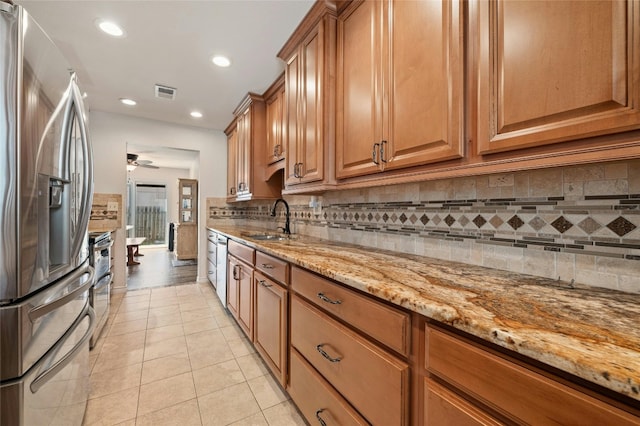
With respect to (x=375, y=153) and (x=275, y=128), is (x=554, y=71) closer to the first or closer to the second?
(x=375, y=153)

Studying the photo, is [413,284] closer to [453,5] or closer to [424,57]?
[424,57]

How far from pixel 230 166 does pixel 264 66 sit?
2.03 m

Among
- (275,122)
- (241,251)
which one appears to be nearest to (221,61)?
(275,122)

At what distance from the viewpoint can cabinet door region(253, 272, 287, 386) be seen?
1533mm

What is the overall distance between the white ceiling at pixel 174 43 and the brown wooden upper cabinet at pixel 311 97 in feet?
0.38

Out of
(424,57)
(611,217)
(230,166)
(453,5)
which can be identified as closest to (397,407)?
(611,217)

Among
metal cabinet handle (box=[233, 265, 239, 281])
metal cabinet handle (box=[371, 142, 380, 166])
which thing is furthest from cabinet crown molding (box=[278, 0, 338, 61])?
metal cabinet handle (box=[233, 265, 239, 281])

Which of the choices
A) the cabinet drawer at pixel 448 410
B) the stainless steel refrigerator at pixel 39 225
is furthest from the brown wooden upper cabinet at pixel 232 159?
the cabinet drawer at pixel 448 410

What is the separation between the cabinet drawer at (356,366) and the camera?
808 millimetres

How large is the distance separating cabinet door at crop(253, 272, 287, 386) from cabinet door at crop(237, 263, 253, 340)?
0.33ft

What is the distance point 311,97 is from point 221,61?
112cm

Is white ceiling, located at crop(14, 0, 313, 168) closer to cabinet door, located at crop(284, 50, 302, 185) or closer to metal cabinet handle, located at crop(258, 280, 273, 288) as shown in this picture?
cabinet door, located at crop(284, 50, 302, 185)

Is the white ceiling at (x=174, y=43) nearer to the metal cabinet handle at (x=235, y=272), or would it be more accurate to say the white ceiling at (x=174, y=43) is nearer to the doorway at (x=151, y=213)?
the metal cabinet handle at (x=235, y=272)

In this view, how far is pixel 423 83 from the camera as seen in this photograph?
1132 millimetres
